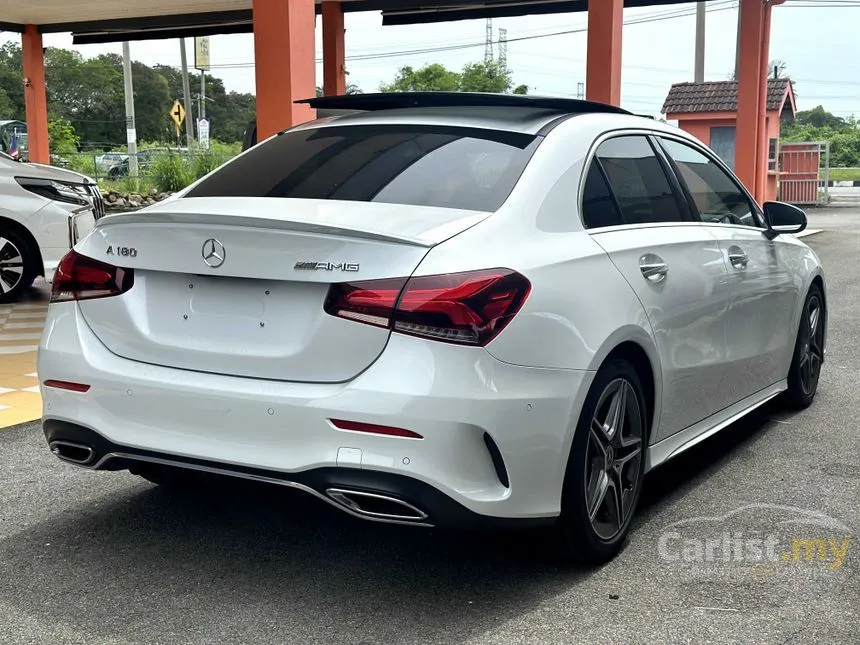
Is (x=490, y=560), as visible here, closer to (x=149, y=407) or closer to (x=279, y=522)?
(x=279, y=522)

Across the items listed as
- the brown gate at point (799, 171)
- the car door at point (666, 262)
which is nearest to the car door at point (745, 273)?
the car door at point (666, 262)

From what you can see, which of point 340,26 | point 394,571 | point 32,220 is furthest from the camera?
point 340,26

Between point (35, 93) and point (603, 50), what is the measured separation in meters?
14.7

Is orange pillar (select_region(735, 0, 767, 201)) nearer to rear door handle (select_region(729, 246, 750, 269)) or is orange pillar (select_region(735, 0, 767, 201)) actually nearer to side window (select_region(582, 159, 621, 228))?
rear door handle (select_region(729, 246, 750, 269))

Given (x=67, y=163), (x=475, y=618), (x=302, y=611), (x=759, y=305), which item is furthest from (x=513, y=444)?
(x=67, y=163)

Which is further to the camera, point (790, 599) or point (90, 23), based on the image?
point (90, 23)

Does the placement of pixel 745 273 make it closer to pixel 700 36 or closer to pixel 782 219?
pixel 782 219

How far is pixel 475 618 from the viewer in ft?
10.7

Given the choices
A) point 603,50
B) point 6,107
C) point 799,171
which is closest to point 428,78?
point 6,107

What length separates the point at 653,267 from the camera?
401 cm

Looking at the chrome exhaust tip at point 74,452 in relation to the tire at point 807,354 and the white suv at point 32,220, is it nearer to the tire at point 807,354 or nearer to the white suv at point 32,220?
the tire at point 807,354

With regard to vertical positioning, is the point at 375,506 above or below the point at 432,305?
below

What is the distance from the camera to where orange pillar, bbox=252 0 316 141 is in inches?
308

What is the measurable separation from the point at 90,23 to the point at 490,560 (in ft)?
64.9
